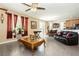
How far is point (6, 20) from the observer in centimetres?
613

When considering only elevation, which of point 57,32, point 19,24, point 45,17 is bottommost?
point 57,32

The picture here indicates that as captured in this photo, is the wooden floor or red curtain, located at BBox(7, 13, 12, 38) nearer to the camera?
the wooden floor

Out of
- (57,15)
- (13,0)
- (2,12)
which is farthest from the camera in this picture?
(57,15)

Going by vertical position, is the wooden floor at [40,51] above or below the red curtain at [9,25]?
below

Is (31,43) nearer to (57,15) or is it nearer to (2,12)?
(2,12)

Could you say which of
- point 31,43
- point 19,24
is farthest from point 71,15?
point 31,43

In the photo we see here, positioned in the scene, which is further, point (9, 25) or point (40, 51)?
point (9, 25)

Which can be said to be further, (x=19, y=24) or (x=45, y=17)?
(x=45, y=17)

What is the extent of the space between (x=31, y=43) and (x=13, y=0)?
2617 mm

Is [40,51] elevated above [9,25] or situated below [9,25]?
below

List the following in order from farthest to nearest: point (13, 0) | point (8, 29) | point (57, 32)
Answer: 1. point (57, 32)
2. point (8, 29)
3. point (13, 0)

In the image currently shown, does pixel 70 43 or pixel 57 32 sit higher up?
pixel 57 32

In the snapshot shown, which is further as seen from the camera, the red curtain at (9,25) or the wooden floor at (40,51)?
the red curtain at (9,25)

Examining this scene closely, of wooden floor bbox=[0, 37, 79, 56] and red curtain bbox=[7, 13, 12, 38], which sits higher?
red curtain bbox=[7, 13, 12, 38]
